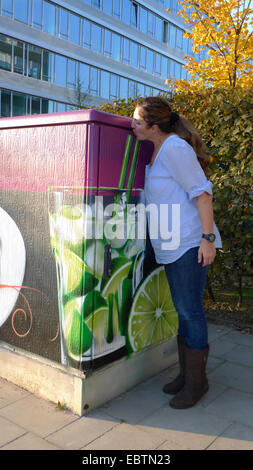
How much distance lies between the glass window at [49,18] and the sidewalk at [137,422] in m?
27.8

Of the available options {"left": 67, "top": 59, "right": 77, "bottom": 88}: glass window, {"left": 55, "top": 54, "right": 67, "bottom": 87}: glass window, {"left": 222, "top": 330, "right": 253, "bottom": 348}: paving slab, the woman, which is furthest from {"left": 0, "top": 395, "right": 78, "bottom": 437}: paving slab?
{"left": 67, "top": 59, "right": 77, "bottom": 88}: glass window

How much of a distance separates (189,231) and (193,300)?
0.45 metres

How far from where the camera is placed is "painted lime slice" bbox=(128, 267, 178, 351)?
3.06m

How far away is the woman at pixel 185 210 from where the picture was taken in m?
2.69

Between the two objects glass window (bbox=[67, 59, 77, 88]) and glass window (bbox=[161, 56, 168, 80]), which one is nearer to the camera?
glass window (bbox=[67, 59, 77, 88])

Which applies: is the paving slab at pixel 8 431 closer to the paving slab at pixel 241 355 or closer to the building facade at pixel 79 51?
the paving slab at pixel 241 355

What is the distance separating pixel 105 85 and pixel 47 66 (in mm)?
5963

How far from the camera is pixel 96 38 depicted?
101ft

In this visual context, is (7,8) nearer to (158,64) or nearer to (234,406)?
(158,64)

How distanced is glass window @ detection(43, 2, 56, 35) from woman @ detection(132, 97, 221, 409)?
27277mm

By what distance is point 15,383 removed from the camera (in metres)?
3.15

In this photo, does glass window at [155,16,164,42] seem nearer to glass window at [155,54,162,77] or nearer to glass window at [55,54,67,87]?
glass window at [155,54,162,77]

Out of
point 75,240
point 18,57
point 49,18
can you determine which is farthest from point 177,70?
point 75,240
